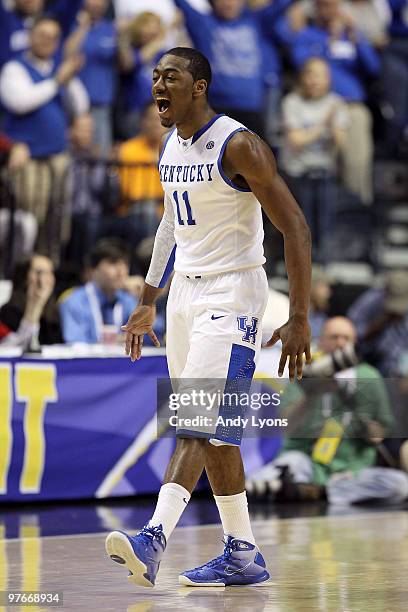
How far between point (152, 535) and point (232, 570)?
2.16 ft

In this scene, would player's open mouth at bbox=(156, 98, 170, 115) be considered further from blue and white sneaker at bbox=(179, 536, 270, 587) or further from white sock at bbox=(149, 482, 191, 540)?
blue and white sneaker at bbox=(179, 536, 270, 587)

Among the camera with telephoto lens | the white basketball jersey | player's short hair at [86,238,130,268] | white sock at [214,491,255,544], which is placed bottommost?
the camera with telephoto lens

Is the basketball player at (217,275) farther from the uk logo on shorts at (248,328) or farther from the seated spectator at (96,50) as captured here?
the seated spectator at (96,50)

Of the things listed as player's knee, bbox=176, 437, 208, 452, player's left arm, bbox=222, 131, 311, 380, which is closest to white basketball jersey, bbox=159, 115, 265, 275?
player's left arm, bbox=222, 131, 311, 380

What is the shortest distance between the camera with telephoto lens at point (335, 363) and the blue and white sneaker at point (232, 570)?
4.26 meters

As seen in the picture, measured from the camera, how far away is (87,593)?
18.6 feet

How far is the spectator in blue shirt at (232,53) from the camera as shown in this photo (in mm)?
13289

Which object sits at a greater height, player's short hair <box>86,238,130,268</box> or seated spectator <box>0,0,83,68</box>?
seated spectator <box>0,0,83,68</box>

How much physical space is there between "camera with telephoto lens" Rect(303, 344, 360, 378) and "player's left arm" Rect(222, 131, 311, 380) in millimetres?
4562

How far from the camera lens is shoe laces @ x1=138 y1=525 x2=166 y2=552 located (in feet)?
18.0

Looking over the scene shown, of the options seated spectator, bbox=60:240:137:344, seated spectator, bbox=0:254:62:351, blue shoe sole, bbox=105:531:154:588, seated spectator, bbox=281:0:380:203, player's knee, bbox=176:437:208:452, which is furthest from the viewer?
seated spectator, bbox=281:0:380:203

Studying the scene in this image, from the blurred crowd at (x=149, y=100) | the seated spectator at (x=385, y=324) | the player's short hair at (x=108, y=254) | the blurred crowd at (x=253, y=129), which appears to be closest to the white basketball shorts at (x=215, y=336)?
the blurred crowd at (x=253, y=129)

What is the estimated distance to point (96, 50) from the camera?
12.9m

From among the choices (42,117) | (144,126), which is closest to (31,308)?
(42,117)
